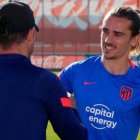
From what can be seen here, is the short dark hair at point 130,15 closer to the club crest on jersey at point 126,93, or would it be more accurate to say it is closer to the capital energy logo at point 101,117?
the club crest on jersey at point 126,93

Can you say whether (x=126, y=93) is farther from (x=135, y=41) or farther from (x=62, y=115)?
(x=62, y=115)

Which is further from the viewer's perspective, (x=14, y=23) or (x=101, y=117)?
(x=101, y=117)

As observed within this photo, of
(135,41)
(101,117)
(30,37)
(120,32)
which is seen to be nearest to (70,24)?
(135,41)

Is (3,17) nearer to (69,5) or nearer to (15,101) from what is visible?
(15,101)

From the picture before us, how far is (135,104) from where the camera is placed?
3201 mm

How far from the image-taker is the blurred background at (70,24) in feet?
71.5

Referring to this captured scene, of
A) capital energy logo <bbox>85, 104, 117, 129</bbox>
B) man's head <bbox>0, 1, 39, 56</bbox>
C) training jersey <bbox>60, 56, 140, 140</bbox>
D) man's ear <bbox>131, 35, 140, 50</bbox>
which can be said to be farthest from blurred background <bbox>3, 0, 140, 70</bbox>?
man's head <bbox>0, 1, 39, 56</bbox>

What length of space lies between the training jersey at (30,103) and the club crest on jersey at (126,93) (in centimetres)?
108

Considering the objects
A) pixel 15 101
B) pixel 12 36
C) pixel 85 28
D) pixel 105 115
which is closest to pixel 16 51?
pixel 12 36

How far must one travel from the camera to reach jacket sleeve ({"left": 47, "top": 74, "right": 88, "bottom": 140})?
2162 millimetres

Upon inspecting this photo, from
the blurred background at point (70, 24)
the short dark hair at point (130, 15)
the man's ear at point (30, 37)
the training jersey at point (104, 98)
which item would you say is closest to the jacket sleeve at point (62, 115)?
the man's ear at point (30, 37)

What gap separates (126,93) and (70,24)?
1955 cm

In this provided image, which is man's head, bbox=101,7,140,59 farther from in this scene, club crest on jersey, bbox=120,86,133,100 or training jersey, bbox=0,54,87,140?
training jersey, bbox=0,54,87,140

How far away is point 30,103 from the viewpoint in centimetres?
216
